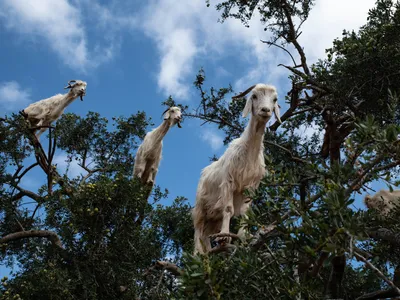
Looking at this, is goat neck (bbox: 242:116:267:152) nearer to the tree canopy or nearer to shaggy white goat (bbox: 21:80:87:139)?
the tree canopy

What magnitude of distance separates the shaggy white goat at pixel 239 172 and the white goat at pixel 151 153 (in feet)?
12.4

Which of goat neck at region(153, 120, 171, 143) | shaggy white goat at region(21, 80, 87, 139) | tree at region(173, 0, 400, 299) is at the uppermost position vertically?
shaggy white goat at region(21, 80, 87, 139)

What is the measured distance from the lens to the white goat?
11.4m

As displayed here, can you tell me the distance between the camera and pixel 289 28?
10602 mm

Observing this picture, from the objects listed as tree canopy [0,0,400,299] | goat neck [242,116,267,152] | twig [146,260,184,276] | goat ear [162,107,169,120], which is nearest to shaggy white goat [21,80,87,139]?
tree canopy [0,0,400,299]

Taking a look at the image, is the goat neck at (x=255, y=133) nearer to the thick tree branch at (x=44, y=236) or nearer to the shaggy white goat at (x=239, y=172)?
the shaggy white goat at (x=239, y=172)

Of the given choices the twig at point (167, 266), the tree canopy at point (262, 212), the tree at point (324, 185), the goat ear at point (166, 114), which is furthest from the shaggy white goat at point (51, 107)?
the twig at point (167, 266)

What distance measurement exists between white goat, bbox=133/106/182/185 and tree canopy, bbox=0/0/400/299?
2.30 feet

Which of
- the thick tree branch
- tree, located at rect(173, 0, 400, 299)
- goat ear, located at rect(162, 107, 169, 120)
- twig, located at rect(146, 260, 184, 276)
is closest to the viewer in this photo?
tree, located at rect(173, 0, 400, 299)

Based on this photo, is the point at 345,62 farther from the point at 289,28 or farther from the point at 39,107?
the point at 39,107

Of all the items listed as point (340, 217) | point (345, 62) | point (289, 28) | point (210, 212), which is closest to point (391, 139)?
point (340, 217)

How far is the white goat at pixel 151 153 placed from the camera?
37.4ft

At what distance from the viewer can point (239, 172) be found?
24.0 feet

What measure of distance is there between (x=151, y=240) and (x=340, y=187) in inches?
181
